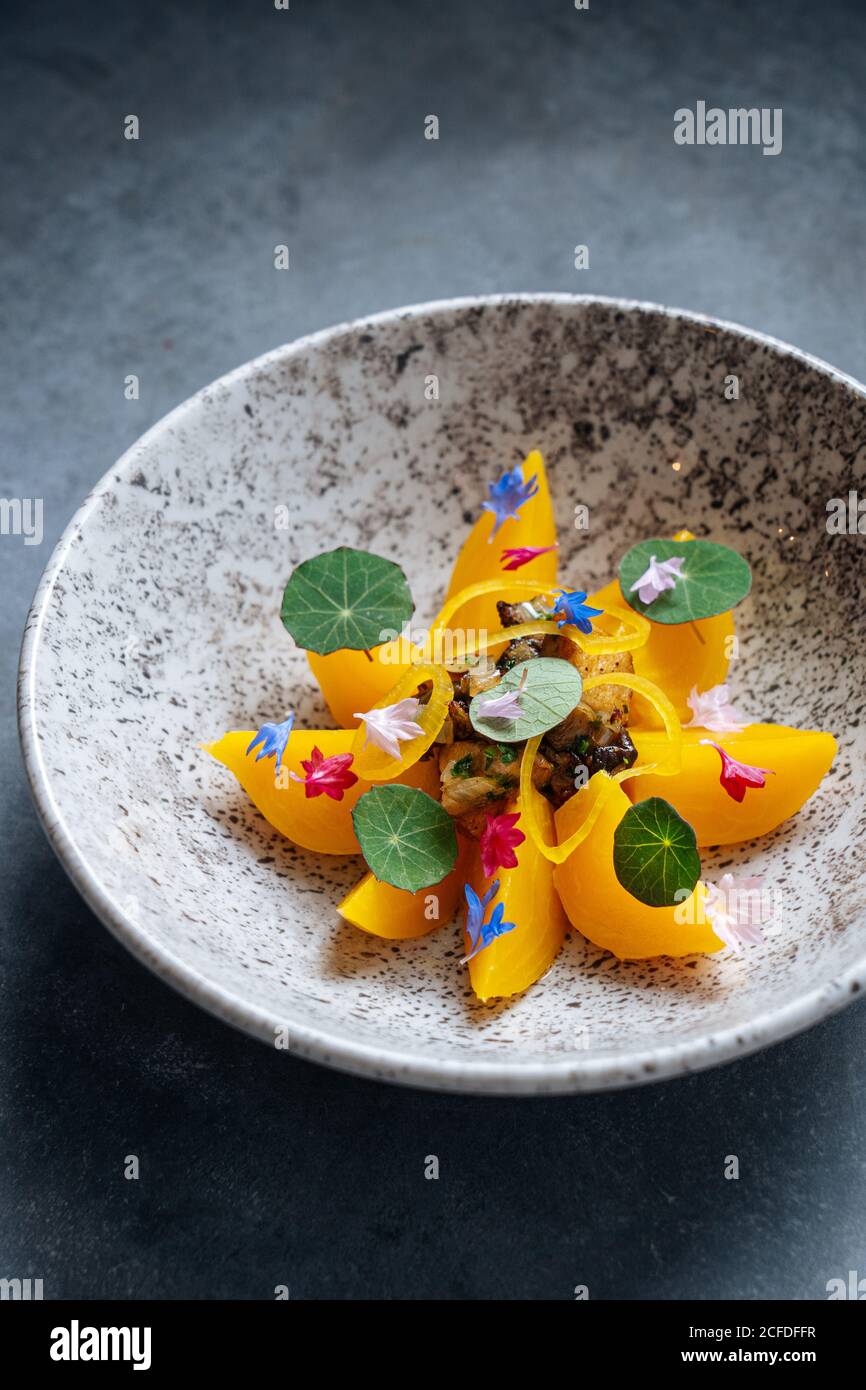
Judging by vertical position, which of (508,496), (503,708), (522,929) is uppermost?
(508,496)

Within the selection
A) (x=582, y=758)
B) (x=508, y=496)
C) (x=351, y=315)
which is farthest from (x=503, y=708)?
(x=351, y=315)

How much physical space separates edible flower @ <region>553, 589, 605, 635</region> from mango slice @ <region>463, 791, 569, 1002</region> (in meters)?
0.29

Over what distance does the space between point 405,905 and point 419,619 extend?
732mm

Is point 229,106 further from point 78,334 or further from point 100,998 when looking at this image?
point 100,998

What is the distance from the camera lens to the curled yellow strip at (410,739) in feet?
7.06

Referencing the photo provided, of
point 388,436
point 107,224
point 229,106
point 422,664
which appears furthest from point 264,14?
point 422,664

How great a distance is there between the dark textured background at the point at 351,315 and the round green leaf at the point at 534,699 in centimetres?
58

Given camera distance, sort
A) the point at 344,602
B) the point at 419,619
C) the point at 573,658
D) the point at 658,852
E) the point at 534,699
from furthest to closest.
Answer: the point at 419,619 < the point at 344,602 < the point at 573,658 < the point at 534,699 < the point at 658,852

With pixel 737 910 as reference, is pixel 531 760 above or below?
above

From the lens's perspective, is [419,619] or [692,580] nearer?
[692,580]

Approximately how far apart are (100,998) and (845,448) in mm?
1622

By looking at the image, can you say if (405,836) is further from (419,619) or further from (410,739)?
(419,619)

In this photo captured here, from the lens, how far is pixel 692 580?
2383 millimetres

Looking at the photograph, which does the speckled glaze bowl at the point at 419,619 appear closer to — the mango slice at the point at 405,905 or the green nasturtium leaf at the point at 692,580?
the mango slice at the point at 405,905
